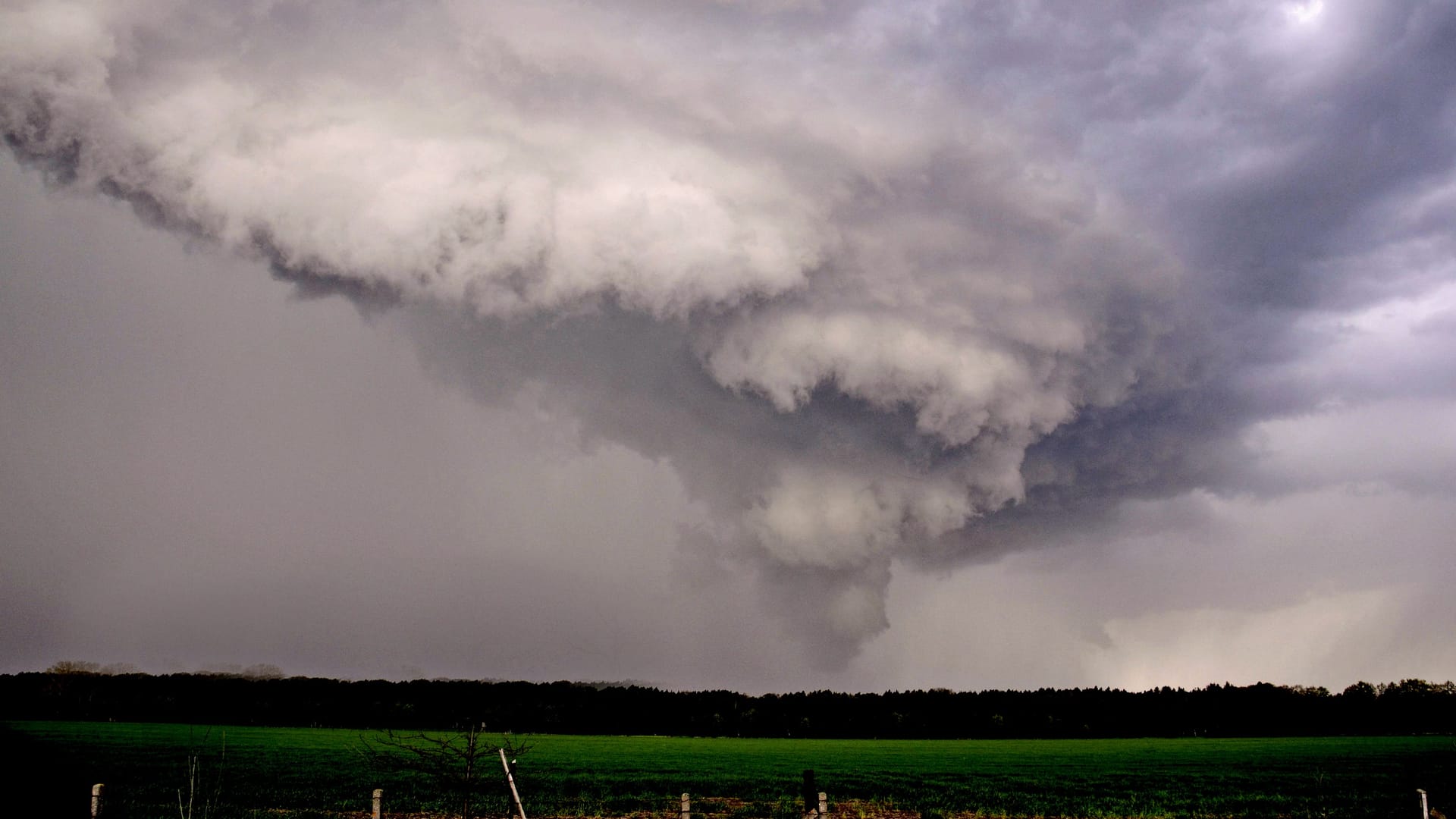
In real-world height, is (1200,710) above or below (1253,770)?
below

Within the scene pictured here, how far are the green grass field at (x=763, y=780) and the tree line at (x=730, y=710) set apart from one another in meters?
66.4

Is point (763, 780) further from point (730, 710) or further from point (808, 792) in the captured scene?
point (730, 710)

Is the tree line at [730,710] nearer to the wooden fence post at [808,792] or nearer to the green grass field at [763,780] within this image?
the green grass field at [763,780]

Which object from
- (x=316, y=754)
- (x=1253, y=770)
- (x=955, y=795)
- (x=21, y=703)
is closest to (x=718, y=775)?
(x=955, y=795)

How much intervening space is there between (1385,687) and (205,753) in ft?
682

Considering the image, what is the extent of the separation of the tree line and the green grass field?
66411mm

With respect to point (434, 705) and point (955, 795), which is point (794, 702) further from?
point (955, 795)

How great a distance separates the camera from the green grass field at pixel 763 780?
3619 cm

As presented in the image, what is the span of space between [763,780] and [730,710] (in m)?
123

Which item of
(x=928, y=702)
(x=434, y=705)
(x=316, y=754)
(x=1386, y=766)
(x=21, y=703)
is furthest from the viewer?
(x=928, y=702)

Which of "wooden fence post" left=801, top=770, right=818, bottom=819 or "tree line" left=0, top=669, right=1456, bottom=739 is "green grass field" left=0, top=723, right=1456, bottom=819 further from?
"tree line" left=0, top=669, right=1456, bottom=739

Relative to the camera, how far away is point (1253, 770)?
62250 mm

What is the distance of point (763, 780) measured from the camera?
5334 centimetres

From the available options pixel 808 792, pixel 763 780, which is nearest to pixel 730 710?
pixel 763 780
